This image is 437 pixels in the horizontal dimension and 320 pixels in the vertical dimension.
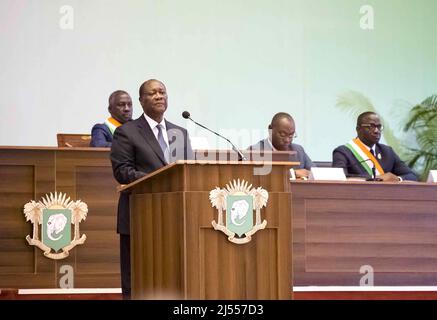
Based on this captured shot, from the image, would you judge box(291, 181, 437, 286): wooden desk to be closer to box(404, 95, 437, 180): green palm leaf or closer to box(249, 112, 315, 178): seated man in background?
box(249, 112, 315, 178): seated man in background

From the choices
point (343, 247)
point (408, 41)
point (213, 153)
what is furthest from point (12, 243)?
point (408, 41)

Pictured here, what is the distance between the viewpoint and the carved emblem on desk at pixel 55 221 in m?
7.93

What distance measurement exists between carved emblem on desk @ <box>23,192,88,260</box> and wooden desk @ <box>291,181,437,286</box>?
1701 millimetres

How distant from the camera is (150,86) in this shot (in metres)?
6.39

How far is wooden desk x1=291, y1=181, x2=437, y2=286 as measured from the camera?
8.18m

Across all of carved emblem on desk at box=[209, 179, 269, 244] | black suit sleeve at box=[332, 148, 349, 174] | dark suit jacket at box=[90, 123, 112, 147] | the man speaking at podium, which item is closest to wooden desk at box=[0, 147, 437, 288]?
dark suit jacket at box=[90, 123, 112, 147]

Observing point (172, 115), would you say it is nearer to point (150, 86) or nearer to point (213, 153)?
point (213, 153)

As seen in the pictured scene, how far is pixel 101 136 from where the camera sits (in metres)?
9.01

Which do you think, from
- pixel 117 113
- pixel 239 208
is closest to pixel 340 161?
pixel 117 113

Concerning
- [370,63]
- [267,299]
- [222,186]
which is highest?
[370,63]

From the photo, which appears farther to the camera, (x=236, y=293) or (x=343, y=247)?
(x=343, y=247)

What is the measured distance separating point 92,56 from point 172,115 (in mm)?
1051

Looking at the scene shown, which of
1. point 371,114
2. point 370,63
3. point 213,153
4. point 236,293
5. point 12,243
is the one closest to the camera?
point 236,293

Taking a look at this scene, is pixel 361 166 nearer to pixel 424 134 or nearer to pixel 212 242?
pixel 424 134
